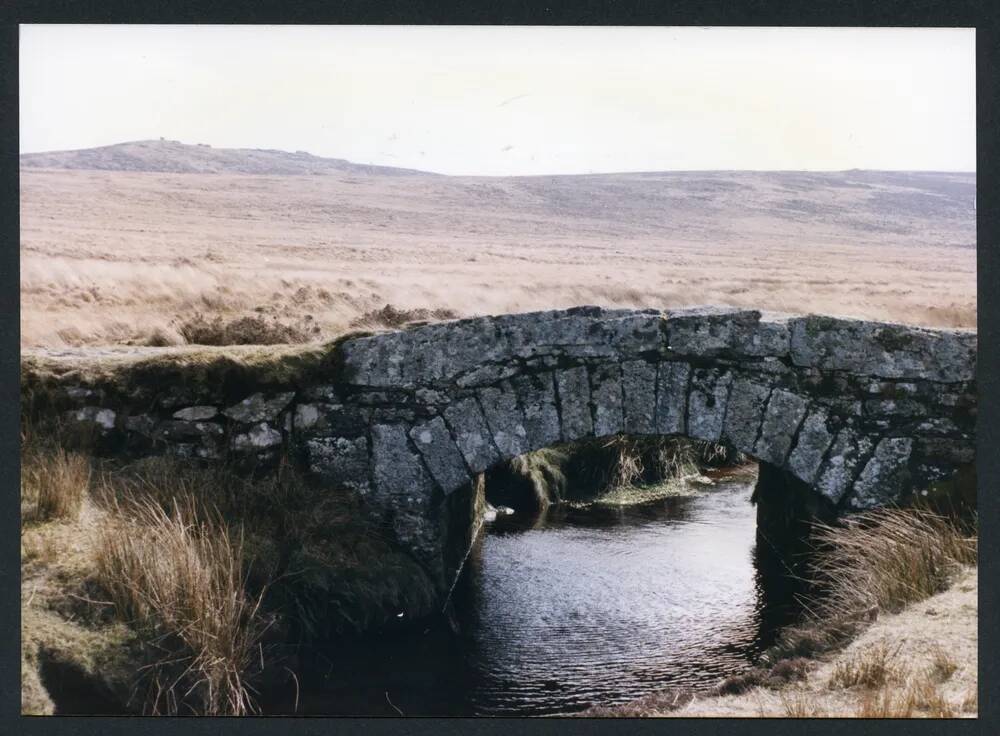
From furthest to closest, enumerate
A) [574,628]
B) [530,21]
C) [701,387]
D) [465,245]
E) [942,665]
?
[465,245] → [574,628] → [701,387] → [530,21] → [942,665]

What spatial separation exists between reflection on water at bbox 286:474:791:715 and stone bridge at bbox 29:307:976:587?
0.93 metres

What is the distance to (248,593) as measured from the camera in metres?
4.96

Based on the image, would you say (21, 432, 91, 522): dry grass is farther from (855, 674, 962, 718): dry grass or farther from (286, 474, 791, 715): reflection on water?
(855, 674, 962, 718): dry grass

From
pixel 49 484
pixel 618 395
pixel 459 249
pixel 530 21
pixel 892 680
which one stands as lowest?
pixel 892 680

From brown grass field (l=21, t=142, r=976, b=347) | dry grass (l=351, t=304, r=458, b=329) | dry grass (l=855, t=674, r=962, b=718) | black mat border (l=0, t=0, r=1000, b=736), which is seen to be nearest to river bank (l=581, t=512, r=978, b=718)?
dry grass (l=855, t=674, r=962, b=718)

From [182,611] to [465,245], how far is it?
8.49 meters

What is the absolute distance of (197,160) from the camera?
13477 mm

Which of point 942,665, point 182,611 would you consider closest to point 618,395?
point 942,665

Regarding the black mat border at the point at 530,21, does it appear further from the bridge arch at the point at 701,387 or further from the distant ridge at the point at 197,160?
the distant ridge at the point at 197,160

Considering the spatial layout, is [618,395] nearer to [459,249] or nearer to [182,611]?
[182,611]

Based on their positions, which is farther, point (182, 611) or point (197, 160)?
point (197, 160)

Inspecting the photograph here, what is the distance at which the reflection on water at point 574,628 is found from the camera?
5.00m

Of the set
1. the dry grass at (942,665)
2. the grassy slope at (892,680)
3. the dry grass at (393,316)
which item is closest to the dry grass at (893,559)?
the grassy slope at (892,680)

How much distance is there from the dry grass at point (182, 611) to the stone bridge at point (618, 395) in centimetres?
83
